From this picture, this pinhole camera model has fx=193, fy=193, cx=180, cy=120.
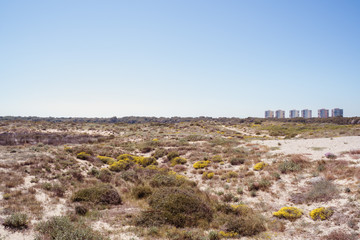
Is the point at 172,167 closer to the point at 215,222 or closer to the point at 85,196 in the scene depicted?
the point at 85,196

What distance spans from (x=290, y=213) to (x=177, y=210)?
17.2 feet

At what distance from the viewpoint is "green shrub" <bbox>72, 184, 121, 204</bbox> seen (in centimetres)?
1044

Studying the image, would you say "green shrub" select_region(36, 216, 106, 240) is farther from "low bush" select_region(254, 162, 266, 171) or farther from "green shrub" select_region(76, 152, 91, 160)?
"green shrub" select_region(76, 152, 91, 160)

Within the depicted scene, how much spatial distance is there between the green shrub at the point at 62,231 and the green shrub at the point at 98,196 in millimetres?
2889

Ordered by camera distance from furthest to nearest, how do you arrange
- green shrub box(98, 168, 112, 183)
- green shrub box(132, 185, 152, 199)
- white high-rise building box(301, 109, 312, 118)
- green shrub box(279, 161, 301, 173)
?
Result: 1. white high-rise building box(301, 109, 312, 118)
2. green shrub box(98, 168, 112, 183)
3. green shrub box(279, 161, 301, 173)
4. green shrub box(132, 185, 152, 199)

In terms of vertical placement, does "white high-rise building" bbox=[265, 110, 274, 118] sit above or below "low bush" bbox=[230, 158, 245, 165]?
above

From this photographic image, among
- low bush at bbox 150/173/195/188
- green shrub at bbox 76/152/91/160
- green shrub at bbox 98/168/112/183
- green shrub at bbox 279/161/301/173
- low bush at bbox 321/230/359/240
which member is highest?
green shrub at bbox 279/161/301/173

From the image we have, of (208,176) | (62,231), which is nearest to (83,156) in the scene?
(208,176)

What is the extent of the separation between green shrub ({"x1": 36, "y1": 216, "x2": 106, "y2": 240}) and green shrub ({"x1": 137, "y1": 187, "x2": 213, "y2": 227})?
2.16 meters

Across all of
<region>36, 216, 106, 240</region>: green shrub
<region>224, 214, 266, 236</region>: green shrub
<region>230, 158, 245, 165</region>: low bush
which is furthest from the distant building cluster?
<region>36, 216, 106, 240</region>: green shrub

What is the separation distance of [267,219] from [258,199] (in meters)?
2.62

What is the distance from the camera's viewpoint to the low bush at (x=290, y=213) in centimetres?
872

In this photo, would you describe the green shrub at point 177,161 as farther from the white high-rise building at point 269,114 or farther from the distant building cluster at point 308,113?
the white high-rise building at point 269,114

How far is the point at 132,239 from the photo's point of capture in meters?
6.96
